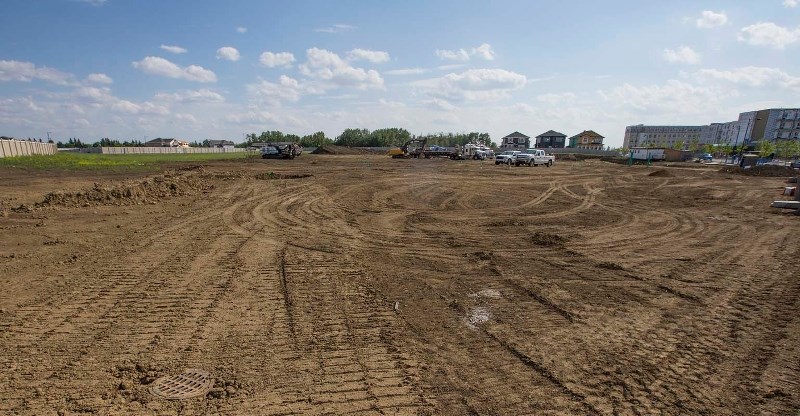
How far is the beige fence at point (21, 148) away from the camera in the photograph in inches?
1484

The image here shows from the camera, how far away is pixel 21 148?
140 ft

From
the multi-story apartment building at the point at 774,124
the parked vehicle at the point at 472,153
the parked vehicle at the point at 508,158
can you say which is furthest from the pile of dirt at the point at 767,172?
the multi-story apartment building at the point at 774,124

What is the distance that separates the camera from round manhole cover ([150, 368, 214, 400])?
11.3 feet

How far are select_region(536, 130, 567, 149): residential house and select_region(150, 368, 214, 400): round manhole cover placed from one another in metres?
130

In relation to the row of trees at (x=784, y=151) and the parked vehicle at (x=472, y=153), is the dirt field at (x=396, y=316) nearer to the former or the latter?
the parked vehicle at (x=472, y=153)

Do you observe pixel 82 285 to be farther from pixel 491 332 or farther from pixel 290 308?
pixel 491 332

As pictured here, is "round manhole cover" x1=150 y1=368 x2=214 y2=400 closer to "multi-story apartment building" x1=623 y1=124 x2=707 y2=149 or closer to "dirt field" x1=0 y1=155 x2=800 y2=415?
"dirt field" x1=0 y1=155 x2=800 y2=415

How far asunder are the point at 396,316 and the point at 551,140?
431ft

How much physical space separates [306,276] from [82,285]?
3.37 metres

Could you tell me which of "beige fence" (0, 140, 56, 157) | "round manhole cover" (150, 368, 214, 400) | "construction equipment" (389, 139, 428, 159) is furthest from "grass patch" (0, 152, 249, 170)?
"round manhole cover" (150, 368, 214, 400)

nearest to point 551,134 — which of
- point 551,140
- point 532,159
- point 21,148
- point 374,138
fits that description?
point 551,140

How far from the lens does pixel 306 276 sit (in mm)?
6496

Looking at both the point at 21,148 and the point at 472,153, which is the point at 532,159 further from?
the point at 21,148

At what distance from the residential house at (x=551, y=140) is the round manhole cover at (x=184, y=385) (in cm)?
13026
